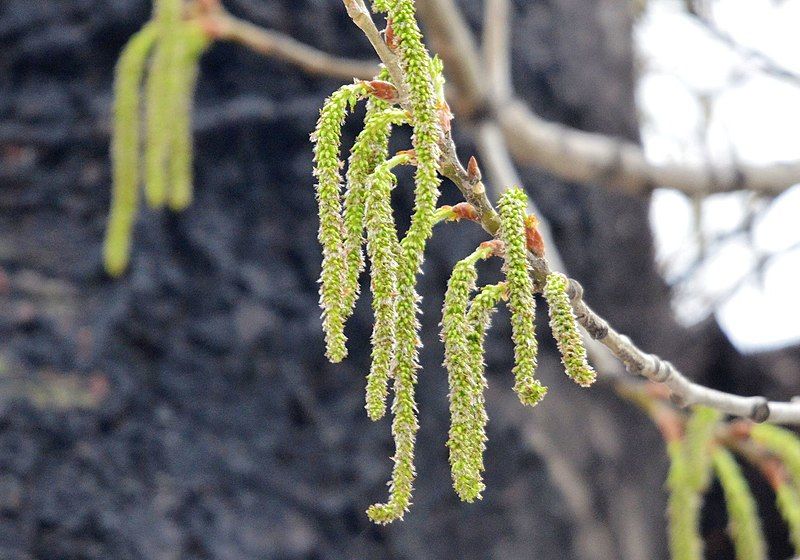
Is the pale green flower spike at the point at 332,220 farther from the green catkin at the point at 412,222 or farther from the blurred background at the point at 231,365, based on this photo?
the blurred background at the point at 231,365

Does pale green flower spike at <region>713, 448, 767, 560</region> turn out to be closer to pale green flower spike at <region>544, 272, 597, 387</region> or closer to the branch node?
the branch node

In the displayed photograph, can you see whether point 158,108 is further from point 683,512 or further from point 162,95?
point 683,512

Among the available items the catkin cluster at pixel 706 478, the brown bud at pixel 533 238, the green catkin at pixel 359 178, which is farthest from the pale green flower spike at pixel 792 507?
the green catkin at pixel 359 178

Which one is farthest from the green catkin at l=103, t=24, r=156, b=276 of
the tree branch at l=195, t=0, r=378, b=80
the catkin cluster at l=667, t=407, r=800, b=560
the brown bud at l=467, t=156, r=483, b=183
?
the brown bud at l=467, t=156, r=483, b=183

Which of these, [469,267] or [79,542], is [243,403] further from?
[469,267]

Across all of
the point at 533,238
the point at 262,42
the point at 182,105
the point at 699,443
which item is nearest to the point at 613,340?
the point at 533,238
